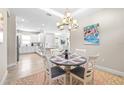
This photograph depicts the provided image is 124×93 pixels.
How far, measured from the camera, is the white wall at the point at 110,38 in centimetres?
312

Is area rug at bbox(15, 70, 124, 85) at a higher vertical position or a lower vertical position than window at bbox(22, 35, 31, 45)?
lower

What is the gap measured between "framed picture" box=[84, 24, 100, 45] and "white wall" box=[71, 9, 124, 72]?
0.17m

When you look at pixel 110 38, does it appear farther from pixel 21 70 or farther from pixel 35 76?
pixel 21 70

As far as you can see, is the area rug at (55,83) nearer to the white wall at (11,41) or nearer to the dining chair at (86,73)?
the dining chair at (86,73)

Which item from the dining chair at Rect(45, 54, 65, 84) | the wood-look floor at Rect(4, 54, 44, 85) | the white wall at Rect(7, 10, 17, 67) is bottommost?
the wood-look floor at Rect(4, 54, 44, 85)

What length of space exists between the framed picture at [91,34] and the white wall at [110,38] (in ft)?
0.54

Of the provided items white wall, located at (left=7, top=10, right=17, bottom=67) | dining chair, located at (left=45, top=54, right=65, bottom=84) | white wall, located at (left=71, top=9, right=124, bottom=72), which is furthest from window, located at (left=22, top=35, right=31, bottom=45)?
dining chair, located at (left=45, top=54, right=65, bottom=84)

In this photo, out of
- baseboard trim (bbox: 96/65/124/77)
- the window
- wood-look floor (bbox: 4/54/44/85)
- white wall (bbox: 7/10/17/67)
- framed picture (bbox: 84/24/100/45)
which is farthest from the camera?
the window

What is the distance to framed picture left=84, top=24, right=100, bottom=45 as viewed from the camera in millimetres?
3912

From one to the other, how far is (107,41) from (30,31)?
8436mm

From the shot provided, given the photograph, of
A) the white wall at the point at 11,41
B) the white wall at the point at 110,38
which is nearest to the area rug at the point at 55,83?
the white wall at the point at 110,38

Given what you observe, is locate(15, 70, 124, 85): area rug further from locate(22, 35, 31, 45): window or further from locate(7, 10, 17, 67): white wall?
Result: locate(22, 35, 31, 45): window

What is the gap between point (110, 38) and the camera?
3.45m
